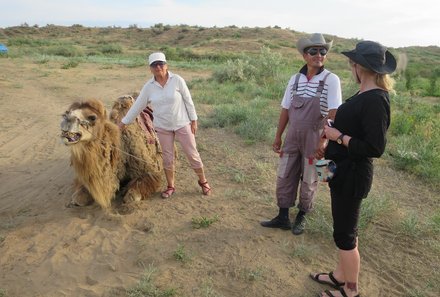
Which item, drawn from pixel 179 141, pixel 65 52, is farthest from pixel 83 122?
pixel 65 52

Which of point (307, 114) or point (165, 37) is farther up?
point (165, 37)

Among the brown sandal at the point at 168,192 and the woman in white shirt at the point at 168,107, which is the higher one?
the woman in white shirt at the point at 168,107

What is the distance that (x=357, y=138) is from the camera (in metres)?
3.01

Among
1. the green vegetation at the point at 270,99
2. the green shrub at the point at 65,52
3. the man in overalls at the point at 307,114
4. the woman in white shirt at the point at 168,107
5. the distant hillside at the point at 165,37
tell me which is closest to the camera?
the man in overalls at the point at 307,114

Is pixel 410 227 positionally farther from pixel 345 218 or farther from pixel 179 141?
pixel 179 141

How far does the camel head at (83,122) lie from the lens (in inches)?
177

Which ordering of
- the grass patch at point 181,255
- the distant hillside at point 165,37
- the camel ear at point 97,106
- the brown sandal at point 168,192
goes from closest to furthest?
the grass patch at point 181,255
the camel ear at point 97,106
the brown sandal at point 168,192
the distant hillside at point 165,37

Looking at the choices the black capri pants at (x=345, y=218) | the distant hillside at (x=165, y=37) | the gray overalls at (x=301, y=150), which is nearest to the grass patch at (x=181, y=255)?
the gray overalls at (x=301, y=150)

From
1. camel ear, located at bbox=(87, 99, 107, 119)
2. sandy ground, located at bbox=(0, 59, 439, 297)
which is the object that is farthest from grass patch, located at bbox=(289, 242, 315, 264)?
camel ear, located at bbox=(87, 99, 107, 119)

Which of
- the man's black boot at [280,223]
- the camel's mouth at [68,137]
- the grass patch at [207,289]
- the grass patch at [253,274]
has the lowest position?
the grass patch at [207,289]

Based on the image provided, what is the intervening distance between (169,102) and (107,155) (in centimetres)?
102

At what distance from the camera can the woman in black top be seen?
288 centimetres

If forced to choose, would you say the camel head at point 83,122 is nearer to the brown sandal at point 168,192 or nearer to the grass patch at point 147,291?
the brown sandal at point 168,192

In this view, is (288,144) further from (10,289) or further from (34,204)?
(34,204)
